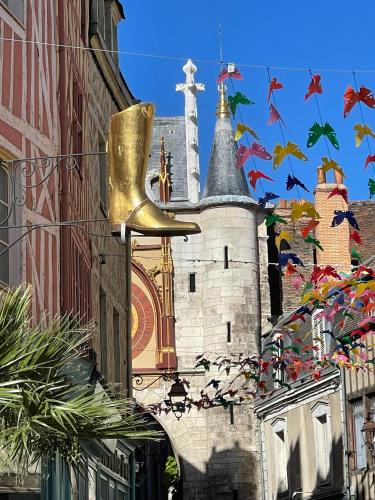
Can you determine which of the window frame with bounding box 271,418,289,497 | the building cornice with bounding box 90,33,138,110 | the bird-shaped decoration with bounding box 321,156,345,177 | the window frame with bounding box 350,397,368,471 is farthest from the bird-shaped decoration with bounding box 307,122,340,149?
the window frame with bounding box 271,418,289,497

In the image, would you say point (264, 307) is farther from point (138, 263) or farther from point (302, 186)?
point (302, 186)

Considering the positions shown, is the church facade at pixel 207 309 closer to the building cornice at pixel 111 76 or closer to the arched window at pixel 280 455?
the arched window at pixel 280 455

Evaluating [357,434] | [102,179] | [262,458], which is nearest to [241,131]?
[102,179]

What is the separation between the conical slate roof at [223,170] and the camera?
3675cm

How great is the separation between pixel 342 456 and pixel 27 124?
15381mm

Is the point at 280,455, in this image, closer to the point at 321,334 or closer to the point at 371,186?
the point at 321,334

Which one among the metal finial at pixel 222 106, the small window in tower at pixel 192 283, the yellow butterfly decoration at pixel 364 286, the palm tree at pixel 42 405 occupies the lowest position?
the palm tree at pixel 42 405

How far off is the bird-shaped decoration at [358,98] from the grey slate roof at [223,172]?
25.5m

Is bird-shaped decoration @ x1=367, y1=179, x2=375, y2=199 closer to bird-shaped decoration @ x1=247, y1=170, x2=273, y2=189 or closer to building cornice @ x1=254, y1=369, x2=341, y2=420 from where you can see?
bird-shaped decoration @ x1=247, y1=170, x2=273, y2=189

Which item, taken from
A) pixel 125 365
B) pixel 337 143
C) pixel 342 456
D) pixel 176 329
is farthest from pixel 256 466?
pixel 337 143

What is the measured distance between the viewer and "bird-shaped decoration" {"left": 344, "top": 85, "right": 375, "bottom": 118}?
11.0 m

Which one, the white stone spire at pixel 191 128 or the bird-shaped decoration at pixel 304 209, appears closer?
the bird-shaped decoration at pixel 304 209

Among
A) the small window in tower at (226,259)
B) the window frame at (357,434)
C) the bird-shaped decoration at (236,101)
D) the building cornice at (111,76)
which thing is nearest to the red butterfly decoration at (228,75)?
the bird-shaped decoration at (236,101)

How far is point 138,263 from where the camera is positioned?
1401 inches
